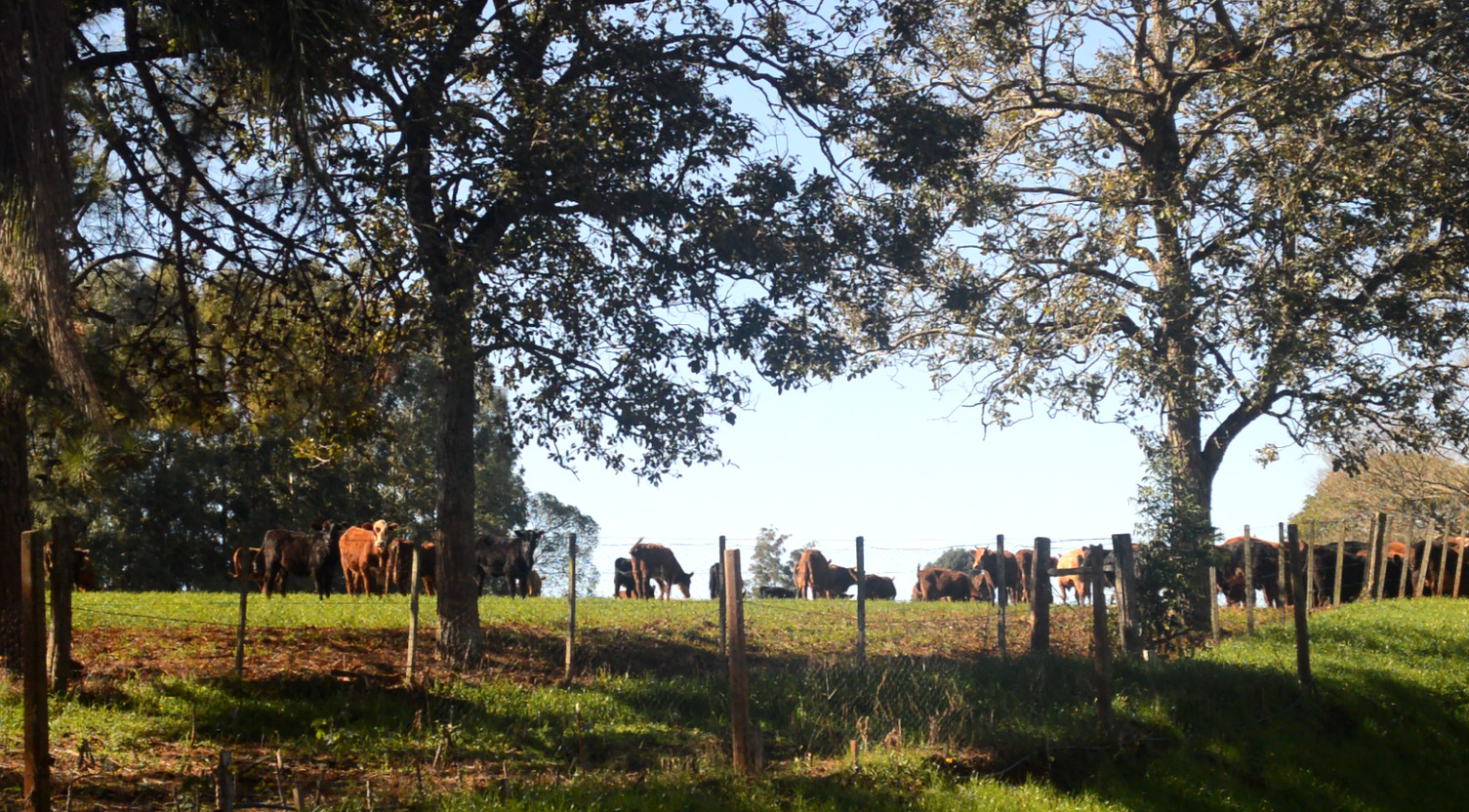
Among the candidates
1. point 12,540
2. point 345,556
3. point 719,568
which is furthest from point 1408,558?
point 12,540

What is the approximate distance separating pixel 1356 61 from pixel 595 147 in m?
16.2

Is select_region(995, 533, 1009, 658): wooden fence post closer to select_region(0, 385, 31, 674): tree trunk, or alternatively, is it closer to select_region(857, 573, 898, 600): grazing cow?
select_region(0, 385, 31, 674): tree trunk

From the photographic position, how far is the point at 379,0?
50.1 ft

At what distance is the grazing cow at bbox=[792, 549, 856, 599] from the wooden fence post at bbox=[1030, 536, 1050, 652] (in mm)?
26487

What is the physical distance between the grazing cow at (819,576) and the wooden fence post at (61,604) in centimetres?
3312

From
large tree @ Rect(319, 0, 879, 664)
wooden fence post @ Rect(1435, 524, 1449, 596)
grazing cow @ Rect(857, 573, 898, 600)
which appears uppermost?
large tree @ Rect(319, 0, 879, 664)

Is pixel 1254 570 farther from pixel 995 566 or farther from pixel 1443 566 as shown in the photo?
pixel 995 566

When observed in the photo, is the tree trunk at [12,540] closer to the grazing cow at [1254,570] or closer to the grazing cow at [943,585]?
the grazing cow at [1254,570]

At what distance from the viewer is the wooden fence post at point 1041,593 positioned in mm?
18109

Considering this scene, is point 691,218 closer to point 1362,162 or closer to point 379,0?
point 379,0

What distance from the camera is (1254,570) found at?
118 ft

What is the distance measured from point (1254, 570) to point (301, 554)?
25.9 meters

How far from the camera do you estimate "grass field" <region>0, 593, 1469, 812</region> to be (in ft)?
38.5

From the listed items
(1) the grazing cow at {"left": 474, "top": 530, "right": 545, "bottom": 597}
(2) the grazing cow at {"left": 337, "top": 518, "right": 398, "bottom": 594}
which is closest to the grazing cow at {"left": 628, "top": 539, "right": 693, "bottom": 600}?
(1) the grazing cow at {"left": 474, "top": 530, "right": 545, "bottom": 597}
